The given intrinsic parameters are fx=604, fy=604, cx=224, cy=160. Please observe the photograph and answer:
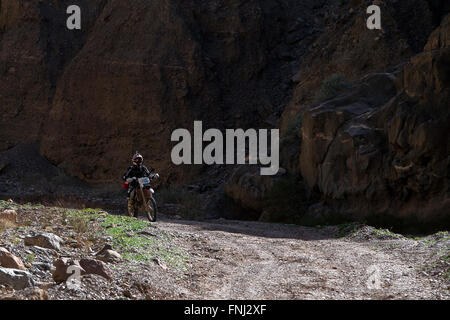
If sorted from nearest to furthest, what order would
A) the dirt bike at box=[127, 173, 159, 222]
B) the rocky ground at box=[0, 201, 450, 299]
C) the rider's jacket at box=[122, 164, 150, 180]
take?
the rocky ground at box=[0, 201, 450, 299] < the dirt bike at box=[127, 173, 159, 222] < the rider's jacket at box=[122, 164, 150, 180]

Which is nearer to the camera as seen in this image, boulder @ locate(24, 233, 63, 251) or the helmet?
boulder @ locate(24, 233, 63, 251)

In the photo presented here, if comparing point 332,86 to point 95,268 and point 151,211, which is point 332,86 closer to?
point 151,211

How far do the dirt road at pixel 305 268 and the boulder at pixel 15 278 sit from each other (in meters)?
1.70

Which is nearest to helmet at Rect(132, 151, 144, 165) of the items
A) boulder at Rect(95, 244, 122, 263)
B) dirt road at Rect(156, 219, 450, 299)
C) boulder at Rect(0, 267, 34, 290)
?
dirt road at Rect(156, 219, 450, 299)

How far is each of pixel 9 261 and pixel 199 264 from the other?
9.61ft

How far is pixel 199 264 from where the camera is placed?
29.8ft

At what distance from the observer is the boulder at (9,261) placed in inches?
280

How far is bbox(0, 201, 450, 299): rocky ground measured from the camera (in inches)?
267

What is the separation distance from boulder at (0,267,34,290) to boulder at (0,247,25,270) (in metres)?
0.31

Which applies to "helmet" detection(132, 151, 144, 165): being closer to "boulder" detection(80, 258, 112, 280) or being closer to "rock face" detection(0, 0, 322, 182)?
"boulder" detection(80, 258, 112, 280)

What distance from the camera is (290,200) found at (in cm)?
2025

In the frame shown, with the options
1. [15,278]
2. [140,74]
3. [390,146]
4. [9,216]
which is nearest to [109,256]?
[15,278]

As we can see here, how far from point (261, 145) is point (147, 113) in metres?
7.30

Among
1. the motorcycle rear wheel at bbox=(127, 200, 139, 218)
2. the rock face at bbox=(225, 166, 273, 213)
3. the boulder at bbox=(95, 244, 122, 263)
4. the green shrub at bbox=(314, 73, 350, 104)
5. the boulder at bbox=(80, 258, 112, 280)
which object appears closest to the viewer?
the boulder at bbox=(80, 258, 112, 280)
